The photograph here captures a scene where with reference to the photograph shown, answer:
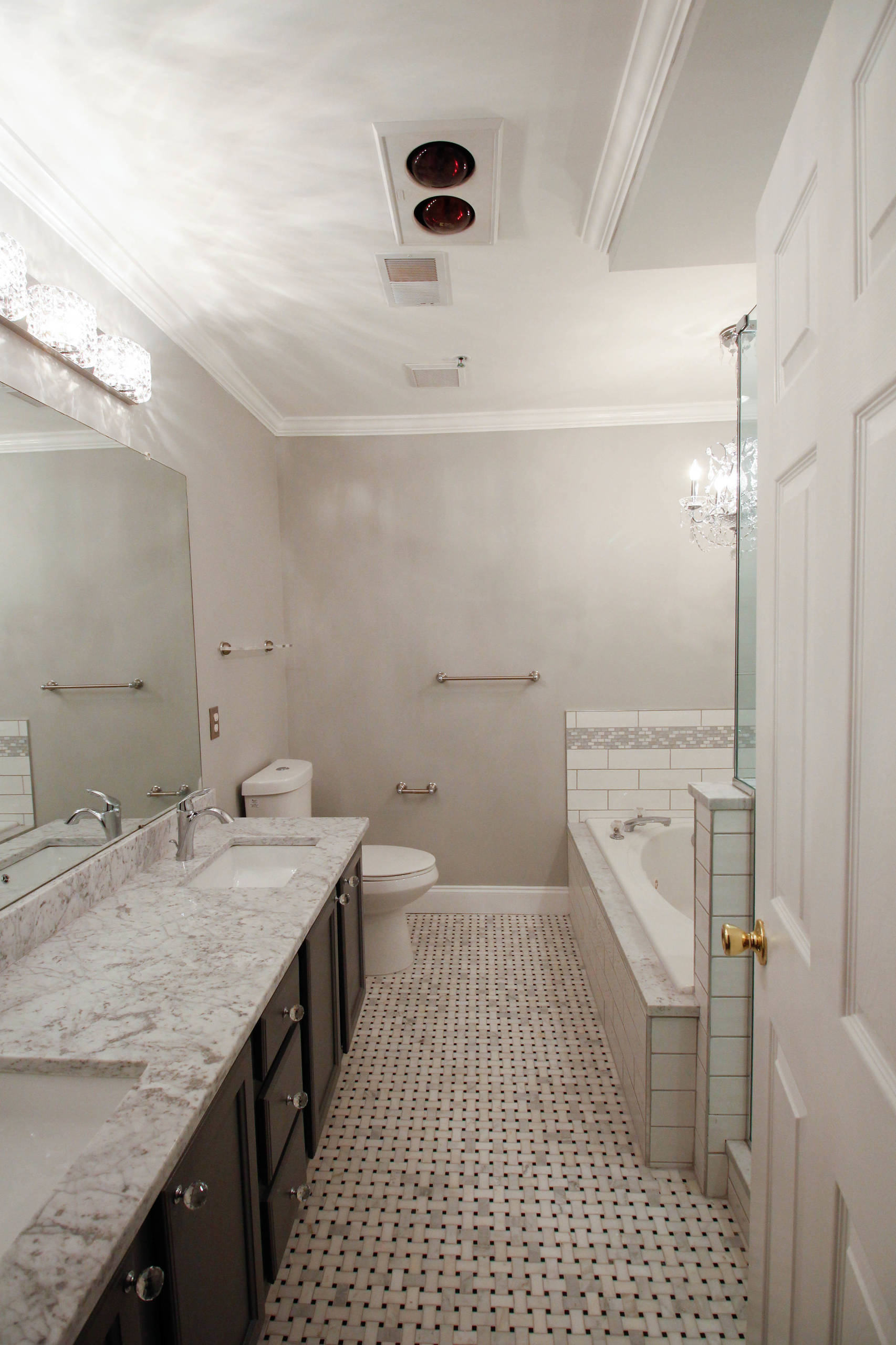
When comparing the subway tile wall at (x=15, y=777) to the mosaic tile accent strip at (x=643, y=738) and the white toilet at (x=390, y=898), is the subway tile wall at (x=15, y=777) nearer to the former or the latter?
the white toilet at (x=390, y=898)

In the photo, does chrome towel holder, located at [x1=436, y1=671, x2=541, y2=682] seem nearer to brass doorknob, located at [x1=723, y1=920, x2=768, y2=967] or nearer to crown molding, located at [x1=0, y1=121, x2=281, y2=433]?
crown molding, located at [x1=0, y1=121, x2=281, y2=433]

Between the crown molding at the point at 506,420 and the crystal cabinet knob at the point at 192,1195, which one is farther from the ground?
the crown molding at the point at 506,420

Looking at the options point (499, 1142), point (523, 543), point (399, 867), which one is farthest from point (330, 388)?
point (499, 1142)

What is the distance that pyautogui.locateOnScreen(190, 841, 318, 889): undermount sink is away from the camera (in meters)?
1.98

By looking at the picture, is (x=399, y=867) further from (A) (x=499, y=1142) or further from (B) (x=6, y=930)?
(B) (x=6, y=930)

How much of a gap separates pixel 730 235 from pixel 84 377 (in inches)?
62.0

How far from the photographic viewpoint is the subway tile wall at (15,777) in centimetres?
132

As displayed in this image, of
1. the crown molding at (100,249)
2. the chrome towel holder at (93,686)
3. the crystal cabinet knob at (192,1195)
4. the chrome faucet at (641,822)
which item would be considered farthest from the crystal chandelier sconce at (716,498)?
the crystal cabinet knob at (192,1195)

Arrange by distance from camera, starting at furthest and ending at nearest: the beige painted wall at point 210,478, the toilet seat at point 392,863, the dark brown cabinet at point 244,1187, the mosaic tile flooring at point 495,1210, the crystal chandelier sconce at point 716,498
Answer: the toilet seat at point 392,863, the crystal chandelier sconce at point 716,498, the beige painted wall at point 210,478, the mosaic tile flooring at point 495,1210, the dark brown cabinet at point 244,1187

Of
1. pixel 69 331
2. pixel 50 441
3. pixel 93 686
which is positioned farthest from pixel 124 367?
pixel 93 686

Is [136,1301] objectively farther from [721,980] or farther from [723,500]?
[723,500]

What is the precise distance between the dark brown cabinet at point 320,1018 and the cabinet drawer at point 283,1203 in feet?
0.31

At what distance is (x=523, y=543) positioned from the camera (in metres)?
3.21

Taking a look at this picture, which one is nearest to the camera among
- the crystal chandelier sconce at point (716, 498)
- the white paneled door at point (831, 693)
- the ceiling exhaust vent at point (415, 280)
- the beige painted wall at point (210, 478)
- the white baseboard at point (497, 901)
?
the white paneled door at point (831, 693)
